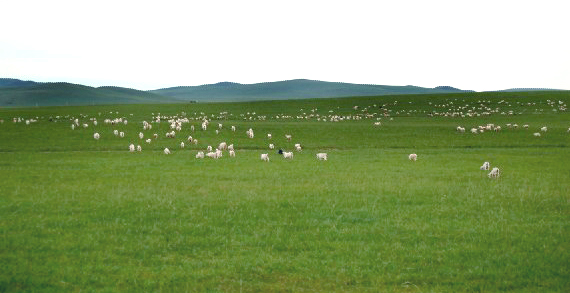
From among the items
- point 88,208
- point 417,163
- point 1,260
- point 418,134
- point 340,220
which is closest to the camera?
point 1,260

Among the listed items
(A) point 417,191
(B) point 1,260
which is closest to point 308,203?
(A) point 417,191

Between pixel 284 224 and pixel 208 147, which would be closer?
pixel 284 224

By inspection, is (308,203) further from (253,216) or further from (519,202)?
(519,202)

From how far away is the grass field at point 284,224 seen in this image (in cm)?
1110

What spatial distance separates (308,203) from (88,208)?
7.45 meters

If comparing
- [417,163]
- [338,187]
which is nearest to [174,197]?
[338,187]

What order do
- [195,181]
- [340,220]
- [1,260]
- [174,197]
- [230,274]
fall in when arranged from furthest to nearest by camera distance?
1. [195,181]
2. [174,197]
3. [340,220]
4. [1,260]
5. [230,274]

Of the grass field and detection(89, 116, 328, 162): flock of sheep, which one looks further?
detection(89, 116, 328, 162): flock of sheep

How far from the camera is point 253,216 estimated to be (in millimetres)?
16406

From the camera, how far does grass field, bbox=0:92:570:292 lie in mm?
11102

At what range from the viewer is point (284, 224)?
1537 cm

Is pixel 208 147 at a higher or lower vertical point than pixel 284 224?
lower

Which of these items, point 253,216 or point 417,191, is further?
point 417,191

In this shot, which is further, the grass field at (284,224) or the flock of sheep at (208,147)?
the flock of sheep at (208,147)
